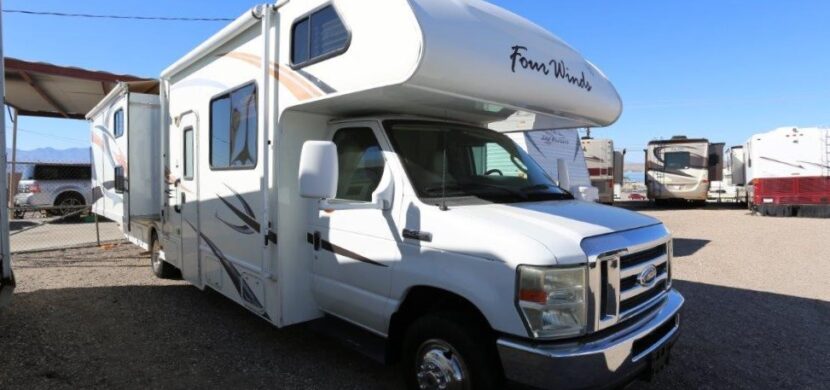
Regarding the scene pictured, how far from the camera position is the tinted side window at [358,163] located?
3572 millimetres

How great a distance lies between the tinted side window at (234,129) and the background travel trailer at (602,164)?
1293cm

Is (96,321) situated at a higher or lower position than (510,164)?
lower

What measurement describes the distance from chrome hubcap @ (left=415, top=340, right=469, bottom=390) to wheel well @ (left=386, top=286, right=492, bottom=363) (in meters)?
0.22

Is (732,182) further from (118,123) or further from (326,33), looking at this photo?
(326,33)

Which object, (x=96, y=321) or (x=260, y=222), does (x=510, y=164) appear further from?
(x=96, y=321)

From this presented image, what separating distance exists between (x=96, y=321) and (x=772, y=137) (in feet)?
61.0

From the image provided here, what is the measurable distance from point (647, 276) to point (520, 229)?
94 cm

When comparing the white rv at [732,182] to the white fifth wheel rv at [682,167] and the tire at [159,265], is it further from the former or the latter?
the tire at [159,265]

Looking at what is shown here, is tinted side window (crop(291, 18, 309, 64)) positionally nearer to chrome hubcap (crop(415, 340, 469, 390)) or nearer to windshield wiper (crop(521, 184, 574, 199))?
windshield wiper (crop(521, 184, 574, 199))

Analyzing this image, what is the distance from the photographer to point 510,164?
4203mm

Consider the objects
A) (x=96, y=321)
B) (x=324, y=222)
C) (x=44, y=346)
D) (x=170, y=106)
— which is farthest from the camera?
(x=170, y=106)

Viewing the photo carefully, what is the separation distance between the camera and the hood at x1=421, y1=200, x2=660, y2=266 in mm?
2611

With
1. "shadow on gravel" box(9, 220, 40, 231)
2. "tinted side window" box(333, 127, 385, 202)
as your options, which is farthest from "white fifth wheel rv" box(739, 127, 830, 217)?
"shadow on gravel" box(9, 220, 40, 231)

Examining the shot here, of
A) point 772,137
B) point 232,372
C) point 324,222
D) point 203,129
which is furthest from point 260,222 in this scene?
point 772,137
